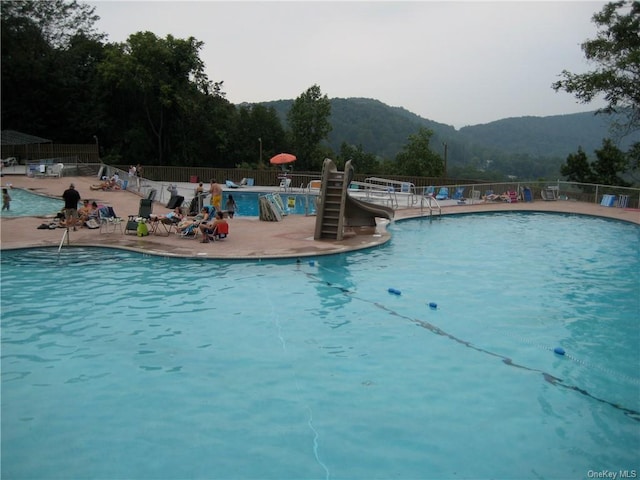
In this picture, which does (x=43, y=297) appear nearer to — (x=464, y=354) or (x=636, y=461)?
(x=464, y=354)

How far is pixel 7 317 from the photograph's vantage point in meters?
9.13

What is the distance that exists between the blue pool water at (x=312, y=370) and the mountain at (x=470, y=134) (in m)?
69.9

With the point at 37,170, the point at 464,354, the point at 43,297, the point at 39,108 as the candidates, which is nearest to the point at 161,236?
the point at 43,297

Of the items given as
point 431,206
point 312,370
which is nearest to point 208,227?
point 312,370

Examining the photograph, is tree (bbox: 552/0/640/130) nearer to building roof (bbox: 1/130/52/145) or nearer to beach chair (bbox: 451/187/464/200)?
beach chair (bbox: 451/187/464/200)

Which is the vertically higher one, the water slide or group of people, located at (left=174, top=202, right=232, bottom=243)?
the water slide

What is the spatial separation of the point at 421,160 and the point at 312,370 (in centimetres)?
4543

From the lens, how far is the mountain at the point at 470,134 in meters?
95.2

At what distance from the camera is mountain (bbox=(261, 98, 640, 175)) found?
95.2 m

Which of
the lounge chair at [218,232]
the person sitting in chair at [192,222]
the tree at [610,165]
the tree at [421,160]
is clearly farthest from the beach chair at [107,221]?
the tree at [421,160]

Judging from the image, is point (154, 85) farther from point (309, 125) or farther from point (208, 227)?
point (208, 227)

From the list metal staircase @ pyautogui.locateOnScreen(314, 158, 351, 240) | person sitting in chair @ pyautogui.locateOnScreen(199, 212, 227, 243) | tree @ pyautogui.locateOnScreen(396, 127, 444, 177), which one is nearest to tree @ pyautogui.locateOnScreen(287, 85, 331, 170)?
tree @ pyautogui.locateOnScreen(396, 127, 444, 177)

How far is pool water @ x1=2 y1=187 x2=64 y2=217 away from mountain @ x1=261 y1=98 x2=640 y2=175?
187 feet

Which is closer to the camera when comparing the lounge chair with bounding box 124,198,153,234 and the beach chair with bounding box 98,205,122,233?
the lounge chair with bounding box 124,198,153,234
